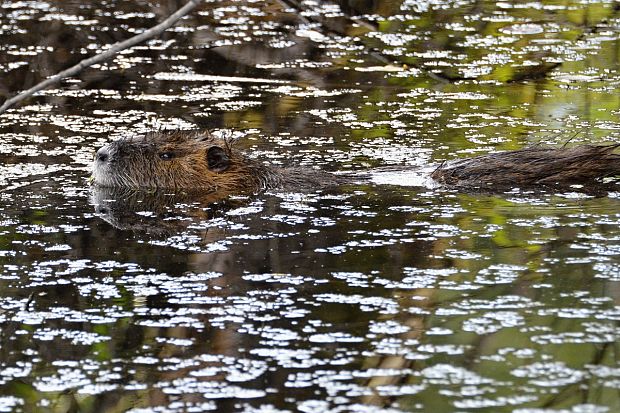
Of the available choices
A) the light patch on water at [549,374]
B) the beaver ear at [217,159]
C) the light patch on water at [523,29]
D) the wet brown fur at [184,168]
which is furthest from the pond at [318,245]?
the beaver ear at [217,159]

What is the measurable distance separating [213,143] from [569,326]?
3454 millimetres

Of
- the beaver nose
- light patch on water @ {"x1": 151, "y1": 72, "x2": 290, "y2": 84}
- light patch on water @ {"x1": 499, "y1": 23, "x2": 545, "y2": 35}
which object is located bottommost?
the beaver nose

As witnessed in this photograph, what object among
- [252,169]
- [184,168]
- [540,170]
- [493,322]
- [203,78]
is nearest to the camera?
[493,322]

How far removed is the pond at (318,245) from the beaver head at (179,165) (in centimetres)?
16

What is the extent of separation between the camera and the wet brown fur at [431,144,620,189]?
6879mm

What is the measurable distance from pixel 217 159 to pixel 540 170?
1.84 meters

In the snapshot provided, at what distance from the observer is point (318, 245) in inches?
222

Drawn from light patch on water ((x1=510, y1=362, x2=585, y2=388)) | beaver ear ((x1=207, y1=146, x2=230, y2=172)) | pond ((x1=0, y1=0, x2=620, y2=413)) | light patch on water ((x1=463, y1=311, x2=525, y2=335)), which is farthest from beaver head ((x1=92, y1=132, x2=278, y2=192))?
light patch on water ((x1=510, y1=362, x2=585, y2=388))

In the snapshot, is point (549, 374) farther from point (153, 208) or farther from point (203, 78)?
point (203, 78)

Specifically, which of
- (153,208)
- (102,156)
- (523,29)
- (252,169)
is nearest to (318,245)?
(153,208)

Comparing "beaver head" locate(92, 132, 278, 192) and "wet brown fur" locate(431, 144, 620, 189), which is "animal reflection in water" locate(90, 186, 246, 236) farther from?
"wet brown fur" locate(431, 144, 620, 189)

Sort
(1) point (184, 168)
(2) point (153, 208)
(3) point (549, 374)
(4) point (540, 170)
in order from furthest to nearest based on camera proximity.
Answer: (1) point (184, 168) → (4) point (540, 170) → (2) point (153, 208) → (3) point (549, 374)

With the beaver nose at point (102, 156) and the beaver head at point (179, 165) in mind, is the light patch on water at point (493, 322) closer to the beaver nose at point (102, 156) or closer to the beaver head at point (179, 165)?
the beaver head at point (179, 165)

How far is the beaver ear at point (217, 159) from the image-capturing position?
7271 millimetres
